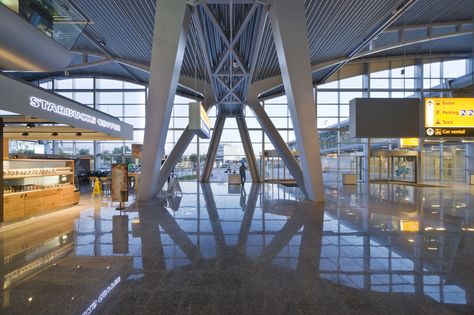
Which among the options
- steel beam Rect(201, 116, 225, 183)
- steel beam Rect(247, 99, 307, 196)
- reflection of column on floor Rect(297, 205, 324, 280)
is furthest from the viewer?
steel beam Rect(201, 116, 225, 183)

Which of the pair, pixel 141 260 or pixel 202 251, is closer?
pixel 141 260

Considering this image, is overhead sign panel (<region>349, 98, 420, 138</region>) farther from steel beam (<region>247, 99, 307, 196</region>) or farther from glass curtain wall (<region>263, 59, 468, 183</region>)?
glass curtain wall (<region>263, 59, 468, 183</region>)

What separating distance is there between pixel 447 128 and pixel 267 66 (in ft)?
32.3

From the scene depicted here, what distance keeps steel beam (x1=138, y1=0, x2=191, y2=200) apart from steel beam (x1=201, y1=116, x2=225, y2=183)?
959 cm

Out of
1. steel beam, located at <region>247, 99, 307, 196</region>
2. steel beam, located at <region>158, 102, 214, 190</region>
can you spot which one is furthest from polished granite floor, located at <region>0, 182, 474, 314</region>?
steel beam, located at <region>247, 99, 307, 196</region>

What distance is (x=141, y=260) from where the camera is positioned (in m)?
4.21

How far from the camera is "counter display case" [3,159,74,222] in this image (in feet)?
23.1

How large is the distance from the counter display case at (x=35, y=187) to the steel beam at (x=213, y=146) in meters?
11.3

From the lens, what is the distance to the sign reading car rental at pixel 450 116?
Answer: 9.29 meters

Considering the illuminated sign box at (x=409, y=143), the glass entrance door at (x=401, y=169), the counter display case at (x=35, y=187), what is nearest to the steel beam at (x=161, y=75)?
the counter display case at (x=35, y=187)

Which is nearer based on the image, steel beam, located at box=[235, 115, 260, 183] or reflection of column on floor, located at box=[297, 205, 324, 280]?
reflection of column on floor, located at box=[297, 205, 324, 280]

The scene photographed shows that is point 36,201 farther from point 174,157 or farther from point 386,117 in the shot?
point 386,117

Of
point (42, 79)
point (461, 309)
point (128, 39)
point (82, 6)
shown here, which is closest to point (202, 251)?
point (461, 309)

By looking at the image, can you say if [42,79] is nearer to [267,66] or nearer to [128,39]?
[128,39]
